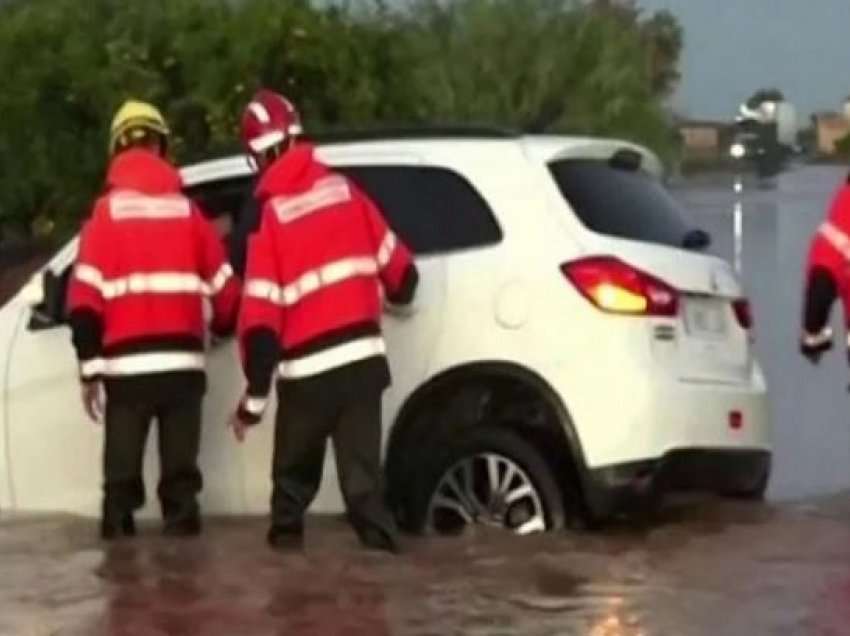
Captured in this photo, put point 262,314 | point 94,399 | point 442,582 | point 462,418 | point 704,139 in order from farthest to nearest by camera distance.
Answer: point 704,139 → point 462,418 → point 94,399 → point 262,314 → point 442,582

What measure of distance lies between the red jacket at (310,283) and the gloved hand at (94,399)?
0.74 metres

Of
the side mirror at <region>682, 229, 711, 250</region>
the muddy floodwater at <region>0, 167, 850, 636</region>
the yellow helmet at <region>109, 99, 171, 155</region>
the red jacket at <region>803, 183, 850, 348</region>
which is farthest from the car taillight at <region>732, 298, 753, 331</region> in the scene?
the yellow helmet at <region>109, 99, 171, 155</region>

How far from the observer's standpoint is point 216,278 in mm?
11219

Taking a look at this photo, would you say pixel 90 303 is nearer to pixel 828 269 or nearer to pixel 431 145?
pixel 431 145

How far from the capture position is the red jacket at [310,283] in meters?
10.8

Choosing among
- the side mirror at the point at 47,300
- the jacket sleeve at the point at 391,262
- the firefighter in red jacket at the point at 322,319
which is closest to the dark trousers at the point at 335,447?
the firefighter in red jacket at the point at 322,319

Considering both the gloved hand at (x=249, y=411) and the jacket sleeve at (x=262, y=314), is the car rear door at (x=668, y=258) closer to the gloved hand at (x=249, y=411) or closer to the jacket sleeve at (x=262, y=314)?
the jacket sleeve at (x=262, y=314)

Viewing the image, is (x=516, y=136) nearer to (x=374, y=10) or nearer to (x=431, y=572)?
(x=431, y=572)

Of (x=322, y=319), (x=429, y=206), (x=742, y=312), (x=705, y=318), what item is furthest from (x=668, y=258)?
(x=322, y=319)

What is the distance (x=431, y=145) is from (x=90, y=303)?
5.37ft

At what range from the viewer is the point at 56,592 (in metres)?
10.5

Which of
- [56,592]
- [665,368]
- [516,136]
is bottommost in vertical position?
[56,592]

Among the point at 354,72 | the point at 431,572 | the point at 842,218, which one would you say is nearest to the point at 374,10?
the point at 354,72

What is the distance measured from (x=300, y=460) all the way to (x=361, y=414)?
0.33 m
